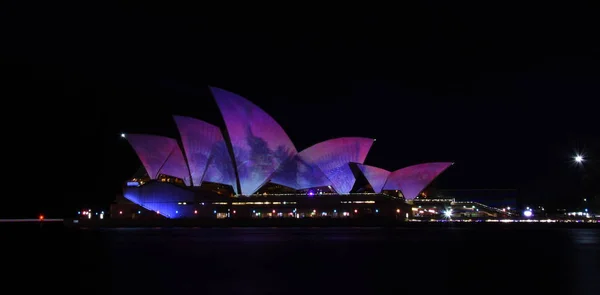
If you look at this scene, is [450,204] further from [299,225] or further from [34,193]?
[34,193]

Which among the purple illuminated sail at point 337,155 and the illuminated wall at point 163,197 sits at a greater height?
the purple illuminated sail at point 337,155

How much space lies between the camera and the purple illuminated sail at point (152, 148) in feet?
186

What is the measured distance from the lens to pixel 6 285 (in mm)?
15719

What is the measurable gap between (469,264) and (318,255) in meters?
6.36

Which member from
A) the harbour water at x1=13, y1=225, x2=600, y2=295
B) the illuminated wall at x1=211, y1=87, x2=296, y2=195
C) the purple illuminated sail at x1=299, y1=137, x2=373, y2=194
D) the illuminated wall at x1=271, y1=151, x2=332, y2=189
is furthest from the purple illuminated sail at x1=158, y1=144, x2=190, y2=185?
the harbour water at x1=13, y1=225, x2=600, y2=295

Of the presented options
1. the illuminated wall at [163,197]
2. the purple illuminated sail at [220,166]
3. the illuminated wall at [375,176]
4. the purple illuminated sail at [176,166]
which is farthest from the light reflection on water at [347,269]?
the illuminated wall at [375,176]

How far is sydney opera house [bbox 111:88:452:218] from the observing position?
5469cm

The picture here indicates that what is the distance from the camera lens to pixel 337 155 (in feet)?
187

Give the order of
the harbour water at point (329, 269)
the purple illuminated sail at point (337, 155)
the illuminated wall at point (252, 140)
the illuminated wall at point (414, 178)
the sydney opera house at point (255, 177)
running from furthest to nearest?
the illuminated wall at point (414, 178) → the purple illuminated sail at point (337, 155) → the sydney opera house at point (255, 177) → the illuminated wall at point (252, 140) → the harbour water at point (329, 269)

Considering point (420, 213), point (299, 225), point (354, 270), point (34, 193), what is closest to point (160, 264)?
point (354, 270)

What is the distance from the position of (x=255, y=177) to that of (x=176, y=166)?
27.9ft

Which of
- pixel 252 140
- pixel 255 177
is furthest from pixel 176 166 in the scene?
pixel 252 140

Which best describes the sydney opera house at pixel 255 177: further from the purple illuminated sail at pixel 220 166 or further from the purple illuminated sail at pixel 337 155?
the purple illuminated sail at pixel 337 155

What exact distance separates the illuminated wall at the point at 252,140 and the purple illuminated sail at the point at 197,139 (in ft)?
7.65
